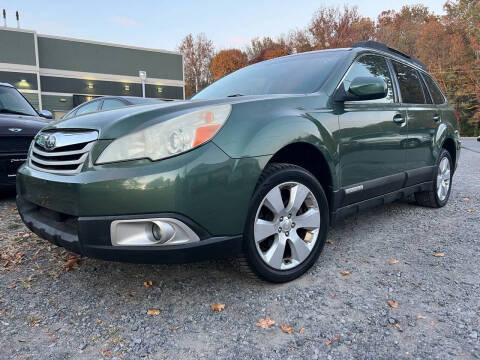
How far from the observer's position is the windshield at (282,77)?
2.76 m

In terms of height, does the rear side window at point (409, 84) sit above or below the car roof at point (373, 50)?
below

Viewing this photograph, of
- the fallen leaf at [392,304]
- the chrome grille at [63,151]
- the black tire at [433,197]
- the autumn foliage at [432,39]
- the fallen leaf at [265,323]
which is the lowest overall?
the fallen leaf at [392,304]

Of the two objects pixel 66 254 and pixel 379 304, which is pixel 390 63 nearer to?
pixel 379 304

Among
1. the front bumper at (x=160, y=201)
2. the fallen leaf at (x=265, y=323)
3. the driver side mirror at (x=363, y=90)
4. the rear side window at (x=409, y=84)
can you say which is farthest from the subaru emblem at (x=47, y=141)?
the rear side window at (x=409, y=84)

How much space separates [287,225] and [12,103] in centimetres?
459

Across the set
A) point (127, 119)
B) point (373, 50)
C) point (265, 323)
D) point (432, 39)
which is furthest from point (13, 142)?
point (432, 39)

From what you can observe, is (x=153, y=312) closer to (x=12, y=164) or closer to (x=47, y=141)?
(x=47, y=141)

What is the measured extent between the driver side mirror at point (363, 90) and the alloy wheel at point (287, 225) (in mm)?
793

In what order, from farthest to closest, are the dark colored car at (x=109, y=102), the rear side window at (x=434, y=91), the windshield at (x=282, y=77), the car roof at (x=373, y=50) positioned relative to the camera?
the dark colored car at (x=109, y=102) → the rear side window at (x=434, y=91) → the car roof at (x=373, y=50) → the windshield at (x=282, y=77)

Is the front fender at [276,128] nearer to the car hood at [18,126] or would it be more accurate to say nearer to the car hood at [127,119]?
the car hood at [127,119]

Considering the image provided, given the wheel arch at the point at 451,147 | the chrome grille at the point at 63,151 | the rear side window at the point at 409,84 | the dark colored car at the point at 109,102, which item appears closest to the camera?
the chrome grille at the point at 63,151

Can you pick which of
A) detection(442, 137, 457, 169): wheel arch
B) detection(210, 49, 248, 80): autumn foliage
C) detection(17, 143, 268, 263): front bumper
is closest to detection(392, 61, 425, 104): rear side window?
detection(442, 137, 457, 169): wheel arch

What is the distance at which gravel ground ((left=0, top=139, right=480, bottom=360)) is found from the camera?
1.71 metres

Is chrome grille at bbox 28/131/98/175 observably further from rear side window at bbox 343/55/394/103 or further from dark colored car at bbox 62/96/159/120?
dark colored car at bbox 62/96/159/120
